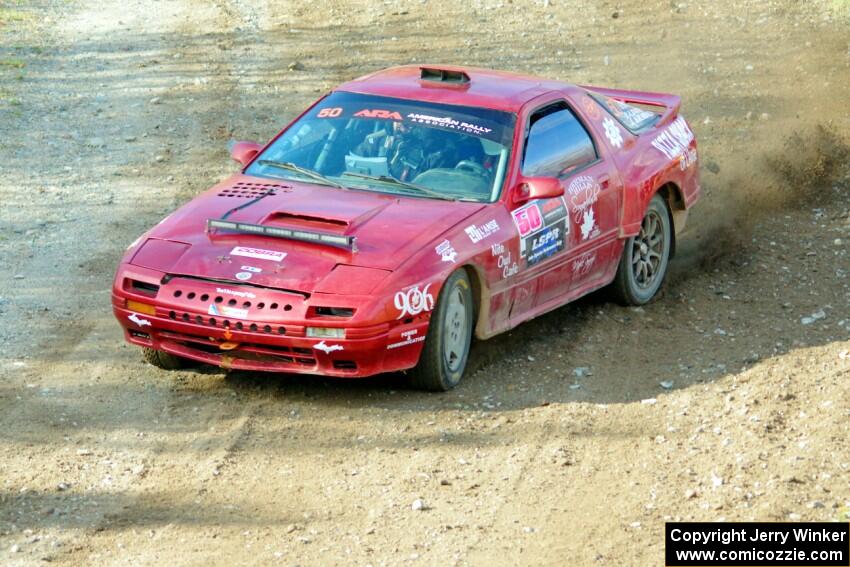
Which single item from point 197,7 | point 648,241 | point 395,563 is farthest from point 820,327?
point 197,7

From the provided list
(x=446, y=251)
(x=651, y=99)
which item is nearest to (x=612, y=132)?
(x=651, y=99)

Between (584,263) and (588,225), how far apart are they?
0.77 ft

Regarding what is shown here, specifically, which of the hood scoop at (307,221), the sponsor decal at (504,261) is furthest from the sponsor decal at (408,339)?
the sponsor decal at (504,261)

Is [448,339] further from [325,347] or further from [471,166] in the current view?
[471,166]

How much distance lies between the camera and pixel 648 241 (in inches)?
380

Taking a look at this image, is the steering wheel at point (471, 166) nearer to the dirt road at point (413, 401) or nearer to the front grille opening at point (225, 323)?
the dirt road at point (413, 401)

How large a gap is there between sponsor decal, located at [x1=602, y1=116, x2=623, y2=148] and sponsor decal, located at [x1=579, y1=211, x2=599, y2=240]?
674 mm

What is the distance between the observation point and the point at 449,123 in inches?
327

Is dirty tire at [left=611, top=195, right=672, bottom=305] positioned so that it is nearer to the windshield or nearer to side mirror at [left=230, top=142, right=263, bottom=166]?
the windshield

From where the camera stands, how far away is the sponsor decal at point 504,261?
7.79 metres

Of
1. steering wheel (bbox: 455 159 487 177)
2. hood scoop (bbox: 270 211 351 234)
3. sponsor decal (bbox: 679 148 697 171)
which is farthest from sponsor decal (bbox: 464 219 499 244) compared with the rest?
sponsor decal (bbox: 679 148 697 171)

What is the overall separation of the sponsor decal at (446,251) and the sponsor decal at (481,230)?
0.63 feet

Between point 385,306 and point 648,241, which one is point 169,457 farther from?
point 648,241

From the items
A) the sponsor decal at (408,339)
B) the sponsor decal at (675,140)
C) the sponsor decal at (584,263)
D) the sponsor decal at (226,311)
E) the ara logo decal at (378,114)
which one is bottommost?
the sponsor decal at (584,263)
